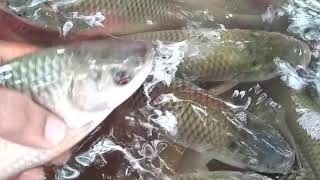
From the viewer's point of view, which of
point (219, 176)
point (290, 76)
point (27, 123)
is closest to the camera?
point (27, 123)

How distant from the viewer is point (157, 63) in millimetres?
1126

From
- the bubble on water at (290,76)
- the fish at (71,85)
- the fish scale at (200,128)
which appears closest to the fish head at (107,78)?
the fish at (71,85)

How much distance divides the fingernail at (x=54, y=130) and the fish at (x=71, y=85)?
15 millimetres

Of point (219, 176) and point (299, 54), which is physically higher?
point (299, 54)

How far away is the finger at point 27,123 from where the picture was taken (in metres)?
0.95

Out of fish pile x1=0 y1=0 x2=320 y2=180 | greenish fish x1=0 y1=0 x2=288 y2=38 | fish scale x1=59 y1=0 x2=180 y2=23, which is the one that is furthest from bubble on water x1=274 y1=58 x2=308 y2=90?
fish scale x1=59 y1=0 x2=180 y2=23

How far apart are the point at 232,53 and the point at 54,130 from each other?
36 centimetres

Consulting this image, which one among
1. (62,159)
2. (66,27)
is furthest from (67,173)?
(66,27)

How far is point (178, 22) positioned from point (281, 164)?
0.32 metres

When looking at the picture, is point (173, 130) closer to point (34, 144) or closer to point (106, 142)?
point (106, 142)

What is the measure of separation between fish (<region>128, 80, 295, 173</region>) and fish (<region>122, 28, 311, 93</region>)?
6cm

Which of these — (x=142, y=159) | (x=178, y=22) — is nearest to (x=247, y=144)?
(x=142, y=159)

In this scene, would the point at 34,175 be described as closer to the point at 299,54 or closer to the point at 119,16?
the point at 119,16

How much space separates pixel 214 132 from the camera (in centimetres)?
110
